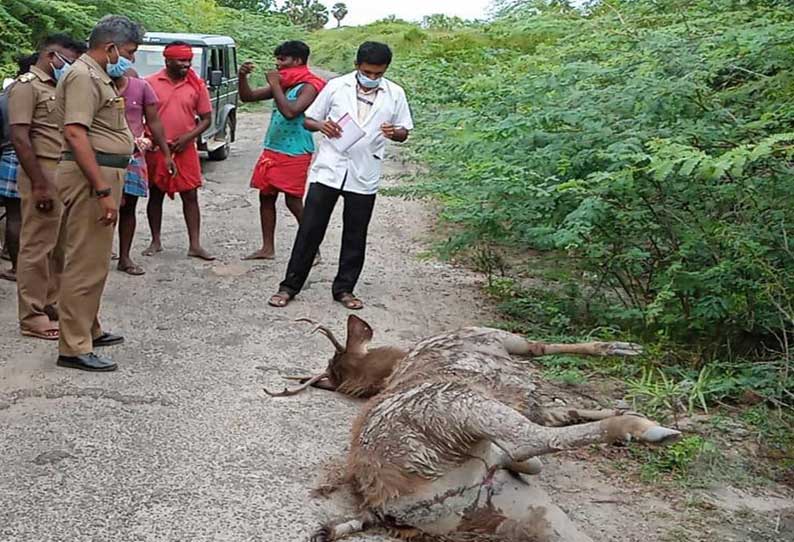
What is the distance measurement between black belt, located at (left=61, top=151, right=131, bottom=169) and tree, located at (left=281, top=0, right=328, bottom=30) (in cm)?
5328

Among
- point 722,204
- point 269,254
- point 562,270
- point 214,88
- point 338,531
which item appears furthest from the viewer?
point 214,88

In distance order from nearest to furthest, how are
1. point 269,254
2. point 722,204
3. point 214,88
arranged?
1. point 722,204
2. point 269,254
3. point 214,88

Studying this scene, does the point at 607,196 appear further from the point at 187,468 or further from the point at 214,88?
the point at 214,88

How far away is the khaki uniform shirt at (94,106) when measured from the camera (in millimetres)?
4995

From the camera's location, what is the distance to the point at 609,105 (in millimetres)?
6125

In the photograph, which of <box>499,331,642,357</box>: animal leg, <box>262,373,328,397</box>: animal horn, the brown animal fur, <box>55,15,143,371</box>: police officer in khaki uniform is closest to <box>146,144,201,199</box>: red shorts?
<box>55,15,143,371</box>: police officer in khaki uniform

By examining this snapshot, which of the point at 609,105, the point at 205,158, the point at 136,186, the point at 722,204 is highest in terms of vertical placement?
the point at 609,105

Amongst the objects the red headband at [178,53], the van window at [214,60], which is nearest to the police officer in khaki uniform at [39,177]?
the red headband at [178,53]

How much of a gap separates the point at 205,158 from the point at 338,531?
1111 cm

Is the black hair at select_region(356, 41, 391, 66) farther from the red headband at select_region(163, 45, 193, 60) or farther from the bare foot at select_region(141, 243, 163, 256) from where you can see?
the bare foot at select_region(141, 243, 163, 256)

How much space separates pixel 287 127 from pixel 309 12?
52.8 metres

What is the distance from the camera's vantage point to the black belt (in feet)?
16.9

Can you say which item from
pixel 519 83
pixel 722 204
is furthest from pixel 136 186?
pixel 722 204

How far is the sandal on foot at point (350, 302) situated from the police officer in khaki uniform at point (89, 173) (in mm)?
2060
